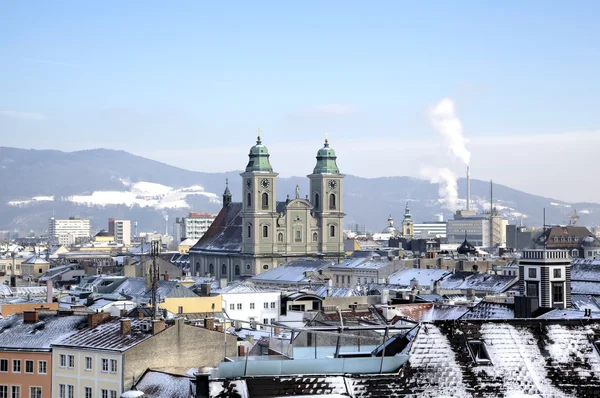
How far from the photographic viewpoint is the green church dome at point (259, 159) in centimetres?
15100

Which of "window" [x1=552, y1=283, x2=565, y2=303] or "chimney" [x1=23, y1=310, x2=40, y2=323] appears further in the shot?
"window" [x1=552, y1=283, x2=565, y2=303]

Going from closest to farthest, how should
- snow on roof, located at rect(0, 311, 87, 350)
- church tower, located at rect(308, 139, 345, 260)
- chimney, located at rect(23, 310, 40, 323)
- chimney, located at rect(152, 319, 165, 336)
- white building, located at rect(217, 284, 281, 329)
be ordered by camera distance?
chimney, located at rect(152, 319, 165, 336) → snow on roof, located at rect(0, 311, 87, 350) → chimney, located at rect(23, 310, 40, 323) → white building, located at rect(217, 284, 281, 329) → church tower, located at rect(308, 139, 345, 260)

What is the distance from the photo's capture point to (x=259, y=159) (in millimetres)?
151500

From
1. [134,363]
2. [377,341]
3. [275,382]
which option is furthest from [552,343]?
[134,363]

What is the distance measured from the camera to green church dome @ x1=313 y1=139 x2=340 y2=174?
152875 mm

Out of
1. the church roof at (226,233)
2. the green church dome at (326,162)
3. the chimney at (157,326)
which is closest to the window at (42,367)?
the chimney at (157,326)

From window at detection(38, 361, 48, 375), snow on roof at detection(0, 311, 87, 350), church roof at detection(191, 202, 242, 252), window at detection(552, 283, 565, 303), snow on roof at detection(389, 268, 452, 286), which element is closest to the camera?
window at detection(38, 361, 48, 375)

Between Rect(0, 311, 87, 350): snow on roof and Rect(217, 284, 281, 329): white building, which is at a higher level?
Rect(0, 311, 87, 350): snow on roof

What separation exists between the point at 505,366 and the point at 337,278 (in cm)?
10207

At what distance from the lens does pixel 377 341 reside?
29672 millimetres

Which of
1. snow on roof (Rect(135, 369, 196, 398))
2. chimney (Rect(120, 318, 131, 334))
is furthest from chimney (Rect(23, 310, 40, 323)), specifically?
snow on roof (Rect(135, 369, 196, 398))

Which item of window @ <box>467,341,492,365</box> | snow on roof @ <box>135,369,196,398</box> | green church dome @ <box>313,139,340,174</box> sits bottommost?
snow on roof @ <box>135,369,196,398</box>

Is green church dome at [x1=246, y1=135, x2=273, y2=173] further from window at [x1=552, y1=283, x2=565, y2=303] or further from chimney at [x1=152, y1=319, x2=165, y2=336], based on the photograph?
chimney at [x1=152, y1=319, x2=165, y2=336]

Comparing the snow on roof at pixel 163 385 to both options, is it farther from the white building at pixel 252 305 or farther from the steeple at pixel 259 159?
the steeple at pixel 259 159
